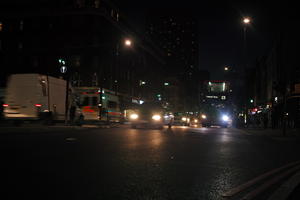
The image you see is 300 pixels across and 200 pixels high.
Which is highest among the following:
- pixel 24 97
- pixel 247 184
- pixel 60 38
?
pixel 60 38

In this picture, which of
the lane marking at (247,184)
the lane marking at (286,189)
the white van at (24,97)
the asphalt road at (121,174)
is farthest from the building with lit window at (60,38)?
the lane marking at (286,189)

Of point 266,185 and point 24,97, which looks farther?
point 24,97

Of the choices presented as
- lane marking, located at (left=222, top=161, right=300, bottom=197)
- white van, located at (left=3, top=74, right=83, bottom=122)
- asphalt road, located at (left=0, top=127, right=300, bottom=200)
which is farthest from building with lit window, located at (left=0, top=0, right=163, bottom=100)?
lane marking, located at (left=222, top=161, right=300, bottom=197)

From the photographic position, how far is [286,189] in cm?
529

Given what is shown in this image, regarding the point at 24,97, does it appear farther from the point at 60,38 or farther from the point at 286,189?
the point at 60,38

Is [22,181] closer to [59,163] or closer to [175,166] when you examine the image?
[59,163]

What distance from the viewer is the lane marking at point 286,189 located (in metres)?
4.74

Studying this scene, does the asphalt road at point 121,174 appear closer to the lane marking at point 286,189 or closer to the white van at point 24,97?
the lane marking at point 286,189

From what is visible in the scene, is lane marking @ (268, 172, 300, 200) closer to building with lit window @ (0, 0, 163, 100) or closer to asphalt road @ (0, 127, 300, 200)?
asphalt road @ (0, 127, 300, 200)

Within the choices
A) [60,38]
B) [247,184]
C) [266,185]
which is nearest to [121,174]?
[247,184]

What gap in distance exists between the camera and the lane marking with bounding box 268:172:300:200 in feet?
15.5

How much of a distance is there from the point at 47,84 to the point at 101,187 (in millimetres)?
17923

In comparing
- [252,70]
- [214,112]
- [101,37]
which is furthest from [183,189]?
[252,70]

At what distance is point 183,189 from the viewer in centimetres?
521
